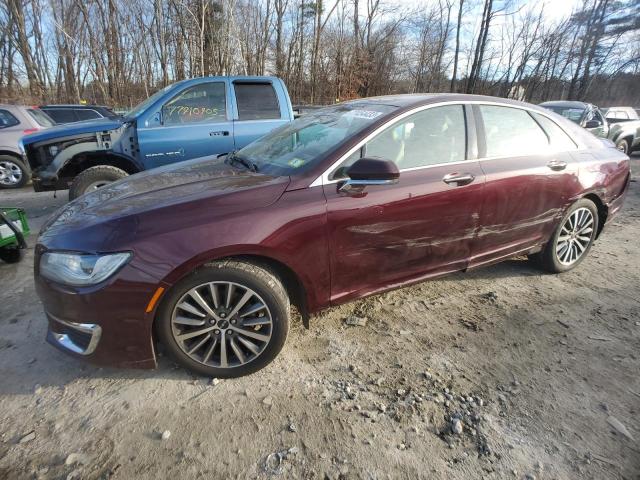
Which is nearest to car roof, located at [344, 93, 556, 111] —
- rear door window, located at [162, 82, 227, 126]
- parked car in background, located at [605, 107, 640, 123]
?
rear door window, located at [162, 82, 227, 126]

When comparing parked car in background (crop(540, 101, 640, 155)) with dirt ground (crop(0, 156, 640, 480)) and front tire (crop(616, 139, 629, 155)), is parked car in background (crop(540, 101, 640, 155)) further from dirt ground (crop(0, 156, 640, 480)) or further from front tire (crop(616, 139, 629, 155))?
dirt ground (crop(0, 156, 640, 480))

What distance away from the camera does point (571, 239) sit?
11.7ft

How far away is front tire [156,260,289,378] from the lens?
2.06m

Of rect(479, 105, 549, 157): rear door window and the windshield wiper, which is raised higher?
rect(479, 105, 549, 157): rear door window

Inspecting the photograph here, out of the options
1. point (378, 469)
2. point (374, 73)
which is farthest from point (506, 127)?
point (374, 73)

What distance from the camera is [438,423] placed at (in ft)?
6.40

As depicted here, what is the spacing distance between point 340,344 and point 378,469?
0.95 meters

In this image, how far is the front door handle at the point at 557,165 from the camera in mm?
3114

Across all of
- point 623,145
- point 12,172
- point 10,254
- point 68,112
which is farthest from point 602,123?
point 68,112

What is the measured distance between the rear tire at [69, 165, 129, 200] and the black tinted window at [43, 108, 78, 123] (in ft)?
20.8

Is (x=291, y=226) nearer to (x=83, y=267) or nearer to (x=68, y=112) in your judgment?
(x=83, y=267)

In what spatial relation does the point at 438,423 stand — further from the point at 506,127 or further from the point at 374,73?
the point at 374,73

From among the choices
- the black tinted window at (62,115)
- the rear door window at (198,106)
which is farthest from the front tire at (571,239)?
the black tinted window at (62,115)

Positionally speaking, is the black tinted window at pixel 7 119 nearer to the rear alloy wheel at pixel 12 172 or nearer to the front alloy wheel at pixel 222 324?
the rear alloy wheel at pixel 12 172
